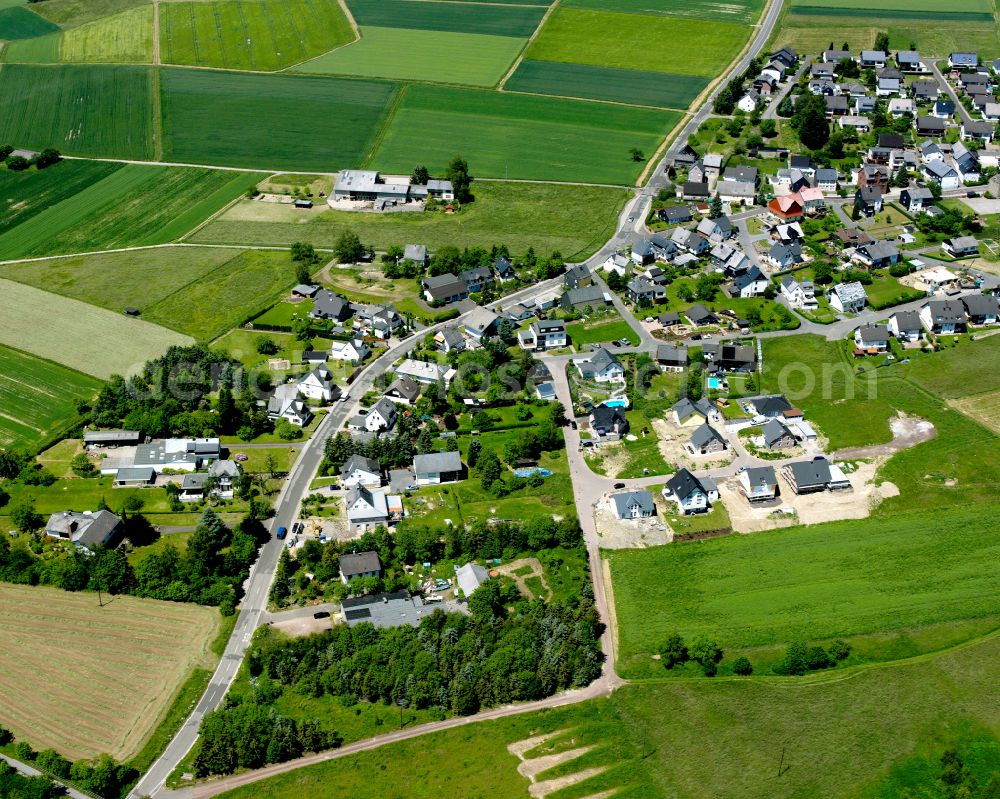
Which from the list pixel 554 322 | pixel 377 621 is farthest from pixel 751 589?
pixel 554 322

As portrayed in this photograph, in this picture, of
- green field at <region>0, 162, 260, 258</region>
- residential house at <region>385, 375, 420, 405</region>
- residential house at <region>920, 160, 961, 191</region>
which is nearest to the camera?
residential house at <region>385, 375, 420, 405</region>

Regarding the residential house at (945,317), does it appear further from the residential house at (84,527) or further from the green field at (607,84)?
the residential house at (84,527)

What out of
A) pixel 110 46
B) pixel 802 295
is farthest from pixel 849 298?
pixel 110 46

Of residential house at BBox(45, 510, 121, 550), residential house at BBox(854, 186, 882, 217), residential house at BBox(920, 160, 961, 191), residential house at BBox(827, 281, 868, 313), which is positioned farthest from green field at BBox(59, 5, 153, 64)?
residential house at BBox(920, 160, 961, 191)

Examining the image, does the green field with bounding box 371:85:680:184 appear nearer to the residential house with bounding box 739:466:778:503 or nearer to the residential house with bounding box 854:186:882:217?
the residential house with bounding box 854:186:882:217

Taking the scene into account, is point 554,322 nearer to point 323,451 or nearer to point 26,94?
point 323,451

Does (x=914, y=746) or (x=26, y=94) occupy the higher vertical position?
(x=26, y=94)
